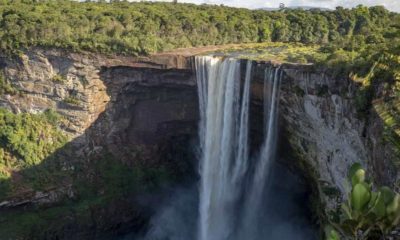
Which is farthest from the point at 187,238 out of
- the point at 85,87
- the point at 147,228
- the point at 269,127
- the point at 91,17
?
the point at 91,17

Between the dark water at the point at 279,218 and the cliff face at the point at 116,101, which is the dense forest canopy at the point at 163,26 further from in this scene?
the dark water at the point at 279,218

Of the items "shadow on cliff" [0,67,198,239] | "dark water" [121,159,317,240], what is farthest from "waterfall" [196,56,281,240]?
"shadow on cliff" [0,67,198,239]

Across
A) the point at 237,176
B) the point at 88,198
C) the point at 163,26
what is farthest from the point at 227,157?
the point at 163,26

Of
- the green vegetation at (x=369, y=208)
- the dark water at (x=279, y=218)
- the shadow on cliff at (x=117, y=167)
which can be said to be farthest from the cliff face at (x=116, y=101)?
the green vegetation at (x=369, y=208)

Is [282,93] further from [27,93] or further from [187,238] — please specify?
[27,93]

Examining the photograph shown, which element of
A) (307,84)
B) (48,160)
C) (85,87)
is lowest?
(48,160)

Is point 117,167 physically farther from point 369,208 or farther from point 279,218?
point 369,208
